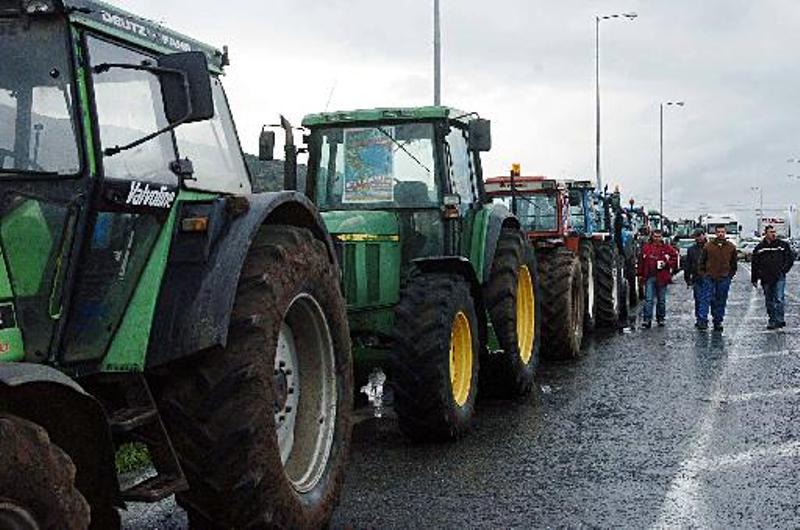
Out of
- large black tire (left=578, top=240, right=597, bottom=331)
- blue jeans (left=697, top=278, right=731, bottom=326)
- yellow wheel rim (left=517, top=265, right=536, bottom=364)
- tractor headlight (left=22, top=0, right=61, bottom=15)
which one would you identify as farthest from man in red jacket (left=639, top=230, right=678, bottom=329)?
tractor headlight (left=22, top=0, right=61, bottom=15)

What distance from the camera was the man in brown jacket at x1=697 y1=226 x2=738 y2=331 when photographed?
54.1 feet

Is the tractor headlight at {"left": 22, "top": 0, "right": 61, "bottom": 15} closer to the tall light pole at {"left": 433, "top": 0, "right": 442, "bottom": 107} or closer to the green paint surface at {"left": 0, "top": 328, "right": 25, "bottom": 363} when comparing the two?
the green paint surface at {"left": 0, "top": 328, "right": 25, "bottom": 363}

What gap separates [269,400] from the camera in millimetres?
4402

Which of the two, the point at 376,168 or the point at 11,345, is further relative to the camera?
the point at 376,168

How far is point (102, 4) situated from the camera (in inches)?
169

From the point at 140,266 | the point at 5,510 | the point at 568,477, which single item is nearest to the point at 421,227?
the point at 568,477

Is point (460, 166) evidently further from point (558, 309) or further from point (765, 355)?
point (765, 355)

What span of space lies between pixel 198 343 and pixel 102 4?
1.44 m

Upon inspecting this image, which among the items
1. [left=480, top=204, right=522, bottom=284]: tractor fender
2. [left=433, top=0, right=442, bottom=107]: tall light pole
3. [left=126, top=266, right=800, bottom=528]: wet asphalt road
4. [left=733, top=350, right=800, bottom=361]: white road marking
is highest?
[left=433, top=0, right=442, bottom=107]: tall light pole

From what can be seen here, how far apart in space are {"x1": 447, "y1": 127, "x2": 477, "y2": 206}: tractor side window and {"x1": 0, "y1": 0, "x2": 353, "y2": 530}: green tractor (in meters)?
4.10

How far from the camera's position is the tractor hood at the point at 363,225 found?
808cm

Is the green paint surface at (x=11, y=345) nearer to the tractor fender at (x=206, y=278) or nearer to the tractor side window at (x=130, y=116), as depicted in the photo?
the tractor fender at (x=206, y=278)

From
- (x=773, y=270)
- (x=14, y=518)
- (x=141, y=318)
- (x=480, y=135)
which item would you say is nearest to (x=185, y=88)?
(x=141, y=318)

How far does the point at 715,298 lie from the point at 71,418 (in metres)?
14.3
